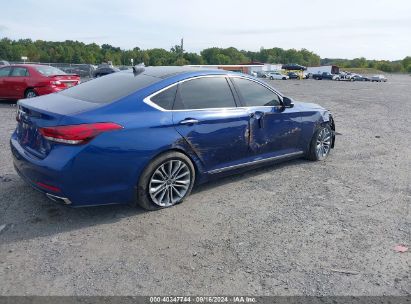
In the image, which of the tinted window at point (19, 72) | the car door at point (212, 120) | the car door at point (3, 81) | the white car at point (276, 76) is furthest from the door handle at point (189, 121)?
the white car at point (276, 76)

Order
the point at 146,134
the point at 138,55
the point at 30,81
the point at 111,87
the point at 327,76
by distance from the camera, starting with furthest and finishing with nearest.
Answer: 1. the point at 138,55
2. the point at 327,76
3. the point at 30,81
4. the point at 111,87
5. the point at 146,134

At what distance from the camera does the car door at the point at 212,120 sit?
4.25m

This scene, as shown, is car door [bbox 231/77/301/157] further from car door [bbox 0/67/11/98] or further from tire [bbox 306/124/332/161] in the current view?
car door [bbox 0/67/11/98]

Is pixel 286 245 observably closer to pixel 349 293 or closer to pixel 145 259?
pixel 349 293

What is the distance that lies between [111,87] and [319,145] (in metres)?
3.74

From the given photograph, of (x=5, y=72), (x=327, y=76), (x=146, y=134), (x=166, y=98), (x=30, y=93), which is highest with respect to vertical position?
(x=327, y=76)

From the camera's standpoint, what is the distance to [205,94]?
4.55 m

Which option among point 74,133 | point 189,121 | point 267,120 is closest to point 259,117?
point 267,120

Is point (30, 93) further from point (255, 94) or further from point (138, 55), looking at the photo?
point (138, 55)

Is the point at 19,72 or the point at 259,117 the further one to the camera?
the point at 19,72

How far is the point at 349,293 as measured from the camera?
285 centimetres

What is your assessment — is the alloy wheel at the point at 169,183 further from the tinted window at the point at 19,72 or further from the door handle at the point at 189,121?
the tinted window at the point at 19,72

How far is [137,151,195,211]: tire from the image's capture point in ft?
13.0

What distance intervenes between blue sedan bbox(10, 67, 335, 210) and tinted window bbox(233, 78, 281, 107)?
0.02 meters
